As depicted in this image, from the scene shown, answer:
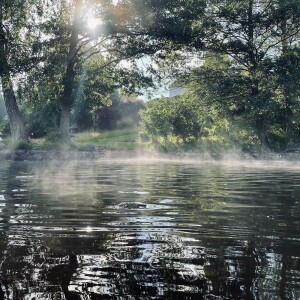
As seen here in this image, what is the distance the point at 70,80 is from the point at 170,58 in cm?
779

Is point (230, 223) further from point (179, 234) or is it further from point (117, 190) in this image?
point (117, 190)

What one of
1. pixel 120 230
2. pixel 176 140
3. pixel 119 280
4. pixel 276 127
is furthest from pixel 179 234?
pixel 176 140

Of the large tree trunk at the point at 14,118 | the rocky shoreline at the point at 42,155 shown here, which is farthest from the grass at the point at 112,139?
the rocky shoreline at the point at 42,155

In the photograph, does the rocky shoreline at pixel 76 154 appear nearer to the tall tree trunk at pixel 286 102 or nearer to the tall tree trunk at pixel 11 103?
the tall tree trunk at pixel 286 102

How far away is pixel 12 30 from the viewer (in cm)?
2617

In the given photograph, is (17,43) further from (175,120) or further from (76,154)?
(175,120)

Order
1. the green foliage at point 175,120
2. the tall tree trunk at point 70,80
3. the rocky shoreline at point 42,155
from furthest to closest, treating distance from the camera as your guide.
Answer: the green foliage at point 175,120 < the tall tree trunk at point 70,80 < the rocky shoreline at point 42,155

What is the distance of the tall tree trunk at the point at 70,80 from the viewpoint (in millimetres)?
27203

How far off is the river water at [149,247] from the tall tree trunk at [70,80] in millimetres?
20483

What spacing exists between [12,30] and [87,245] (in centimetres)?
2489

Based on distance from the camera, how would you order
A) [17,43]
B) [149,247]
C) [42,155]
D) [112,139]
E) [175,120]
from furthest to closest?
[112,139], [175,120], [17,43], [42,155], [149,247]

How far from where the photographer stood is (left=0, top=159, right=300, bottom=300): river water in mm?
2906

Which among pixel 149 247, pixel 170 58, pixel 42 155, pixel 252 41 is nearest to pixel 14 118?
pixel 42 155

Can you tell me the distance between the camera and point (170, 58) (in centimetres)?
3070
